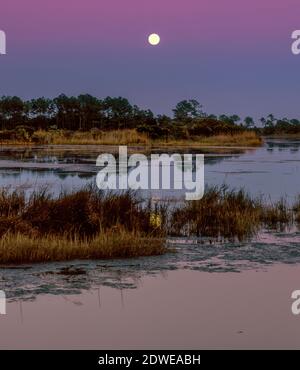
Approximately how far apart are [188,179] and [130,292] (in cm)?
1435

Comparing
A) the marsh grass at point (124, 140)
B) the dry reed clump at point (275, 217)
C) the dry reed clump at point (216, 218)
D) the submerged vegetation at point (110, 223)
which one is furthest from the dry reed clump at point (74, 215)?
the marsh grass at point (124, 140)

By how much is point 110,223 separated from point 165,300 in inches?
149

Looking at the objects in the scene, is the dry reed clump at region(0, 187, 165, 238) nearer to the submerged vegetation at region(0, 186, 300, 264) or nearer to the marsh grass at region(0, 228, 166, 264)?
the submerged vegetation at region(0, 186, 300, 264)

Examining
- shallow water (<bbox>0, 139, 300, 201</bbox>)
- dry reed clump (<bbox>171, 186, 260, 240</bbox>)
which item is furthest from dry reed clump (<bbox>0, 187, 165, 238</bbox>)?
shallow water (<bbox>0, 139, 300, 201</bbox>)

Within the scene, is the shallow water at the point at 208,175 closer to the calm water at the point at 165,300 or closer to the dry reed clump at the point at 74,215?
the dry reed clump at the point at 74,215

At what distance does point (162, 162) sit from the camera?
104 ft

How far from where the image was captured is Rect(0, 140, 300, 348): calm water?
7320 mm

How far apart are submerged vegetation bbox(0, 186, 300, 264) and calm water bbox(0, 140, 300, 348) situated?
0.98ft

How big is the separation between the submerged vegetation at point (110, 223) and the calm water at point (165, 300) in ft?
0.98

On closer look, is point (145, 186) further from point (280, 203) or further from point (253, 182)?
point (280, 203)

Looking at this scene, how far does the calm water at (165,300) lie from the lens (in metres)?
7.32

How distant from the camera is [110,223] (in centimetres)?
1231

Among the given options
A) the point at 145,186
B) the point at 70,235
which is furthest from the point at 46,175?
the point at 70,235

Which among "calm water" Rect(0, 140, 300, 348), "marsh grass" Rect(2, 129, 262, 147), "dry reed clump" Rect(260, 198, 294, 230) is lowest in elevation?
"calm water" Rect(0, 140, 300, 348)
